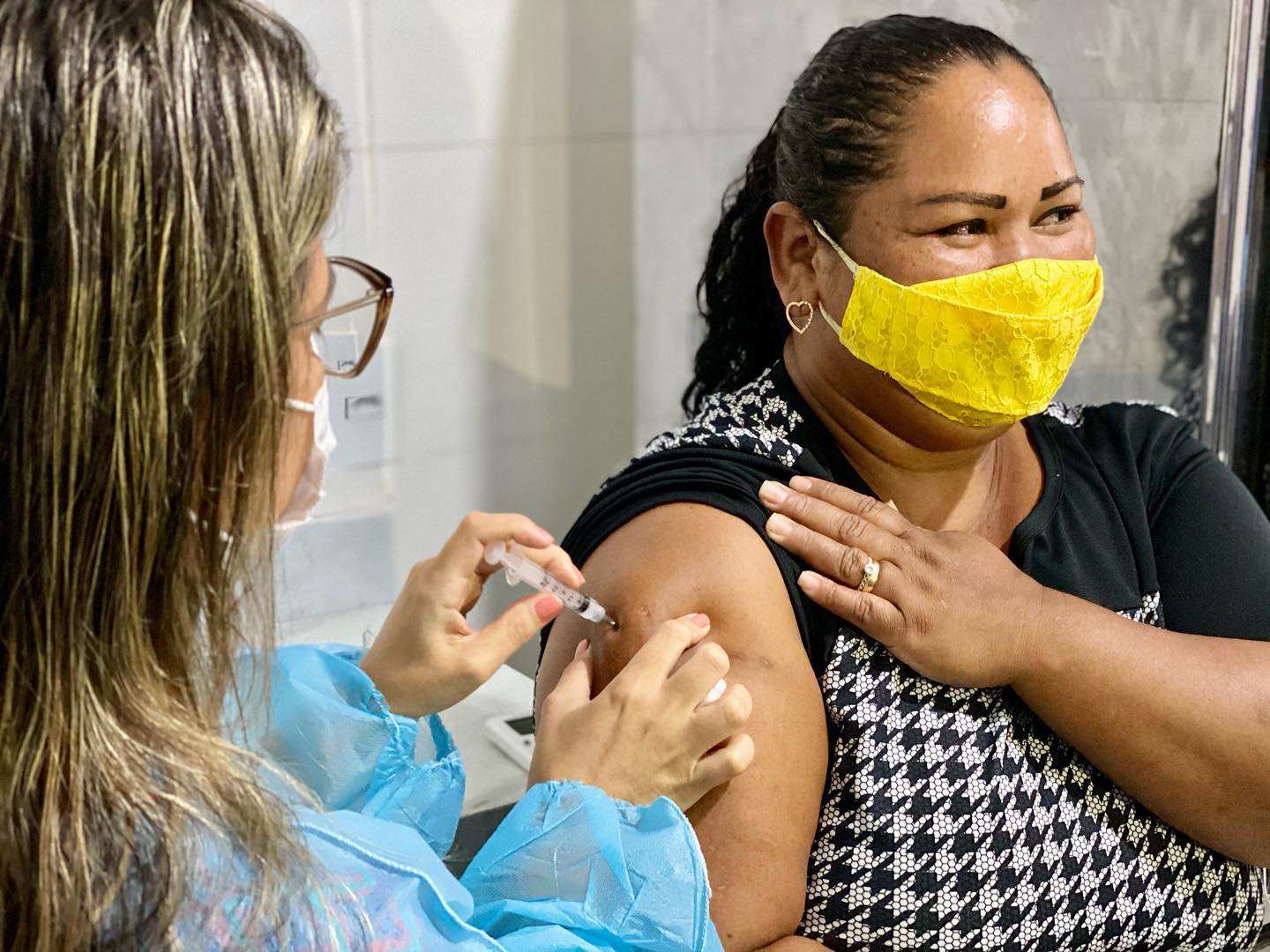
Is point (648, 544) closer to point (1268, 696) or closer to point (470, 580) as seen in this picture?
point (470, 580)

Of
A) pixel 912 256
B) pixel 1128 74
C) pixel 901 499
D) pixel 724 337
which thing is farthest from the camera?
pixel 1128 74

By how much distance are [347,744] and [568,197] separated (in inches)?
53.2

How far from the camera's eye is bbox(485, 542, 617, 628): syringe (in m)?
1.13

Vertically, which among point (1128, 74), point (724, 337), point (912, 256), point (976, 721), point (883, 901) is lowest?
point (883, 901)

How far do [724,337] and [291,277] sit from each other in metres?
0.87

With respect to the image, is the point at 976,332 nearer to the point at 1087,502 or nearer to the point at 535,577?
the point at 1087,502

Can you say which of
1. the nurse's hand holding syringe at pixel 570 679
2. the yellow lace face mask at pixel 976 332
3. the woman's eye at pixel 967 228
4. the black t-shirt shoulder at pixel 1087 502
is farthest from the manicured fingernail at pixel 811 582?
the woman's eye at pixel 967 228

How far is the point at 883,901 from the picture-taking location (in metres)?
1.22

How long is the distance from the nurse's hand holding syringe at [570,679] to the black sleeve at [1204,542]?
609 millimetres

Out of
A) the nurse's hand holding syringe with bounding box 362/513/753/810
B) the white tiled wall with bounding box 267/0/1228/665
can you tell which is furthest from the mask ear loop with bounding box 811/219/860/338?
the white tiled wall with bounding box 267/0/1228/665

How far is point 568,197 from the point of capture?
7.59ft

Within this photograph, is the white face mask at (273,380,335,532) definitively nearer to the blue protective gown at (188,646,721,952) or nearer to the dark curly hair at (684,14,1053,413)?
the blue protective gown at (188,646,721,952)

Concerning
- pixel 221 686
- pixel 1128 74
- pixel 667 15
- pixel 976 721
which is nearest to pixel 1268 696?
pixel 976 721

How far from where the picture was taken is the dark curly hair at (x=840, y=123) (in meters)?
1.31
